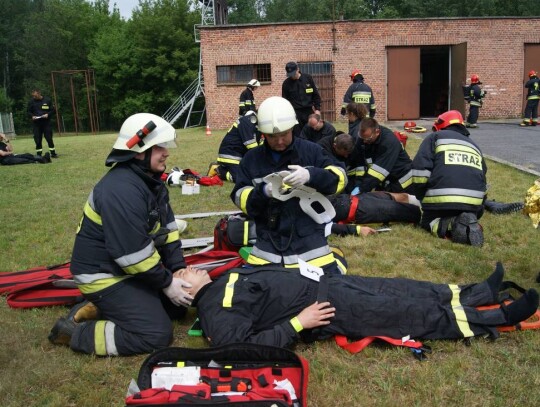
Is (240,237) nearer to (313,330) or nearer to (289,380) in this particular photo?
(313,330)

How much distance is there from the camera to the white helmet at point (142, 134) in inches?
125

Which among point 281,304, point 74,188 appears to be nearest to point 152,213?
point 281,304

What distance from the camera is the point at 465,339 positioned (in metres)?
3.05

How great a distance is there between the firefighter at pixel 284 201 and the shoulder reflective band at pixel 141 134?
0.82 metres

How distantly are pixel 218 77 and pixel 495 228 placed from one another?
58.4 ft

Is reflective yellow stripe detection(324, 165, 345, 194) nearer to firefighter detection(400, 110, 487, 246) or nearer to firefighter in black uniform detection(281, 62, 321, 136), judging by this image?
firefighter detection(400, 110, 487, 246)

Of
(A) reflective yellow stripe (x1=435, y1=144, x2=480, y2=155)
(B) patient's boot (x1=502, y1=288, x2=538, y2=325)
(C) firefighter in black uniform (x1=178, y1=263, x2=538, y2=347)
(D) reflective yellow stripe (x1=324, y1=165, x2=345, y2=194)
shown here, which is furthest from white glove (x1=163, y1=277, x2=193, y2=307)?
(A) reflective yellow stripe (x1=435, y1=144, x2=480, y2=155)

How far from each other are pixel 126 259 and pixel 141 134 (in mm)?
795

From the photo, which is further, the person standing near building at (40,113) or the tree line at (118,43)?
the tree line at (118,43)

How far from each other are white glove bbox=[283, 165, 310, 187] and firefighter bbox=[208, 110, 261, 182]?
13.8 ft

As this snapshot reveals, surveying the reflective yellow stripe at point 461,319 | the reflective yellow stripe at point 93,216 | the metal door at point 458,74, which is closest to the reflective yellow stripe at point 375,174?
the reflective yellow stripe at point 461,319

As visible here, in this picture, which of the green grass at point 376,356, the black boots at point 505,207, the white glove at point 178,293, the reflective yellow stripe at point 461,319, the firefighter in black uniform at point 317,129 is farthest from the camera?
the firefighter in black uniform at point 317,129

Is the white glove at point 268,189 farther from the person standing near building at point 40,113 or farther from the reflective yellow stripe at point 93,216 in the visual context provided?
the person standing near building at point 40,113

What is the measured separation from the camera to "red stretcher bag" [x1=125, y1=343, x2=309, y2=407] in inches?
88.2
